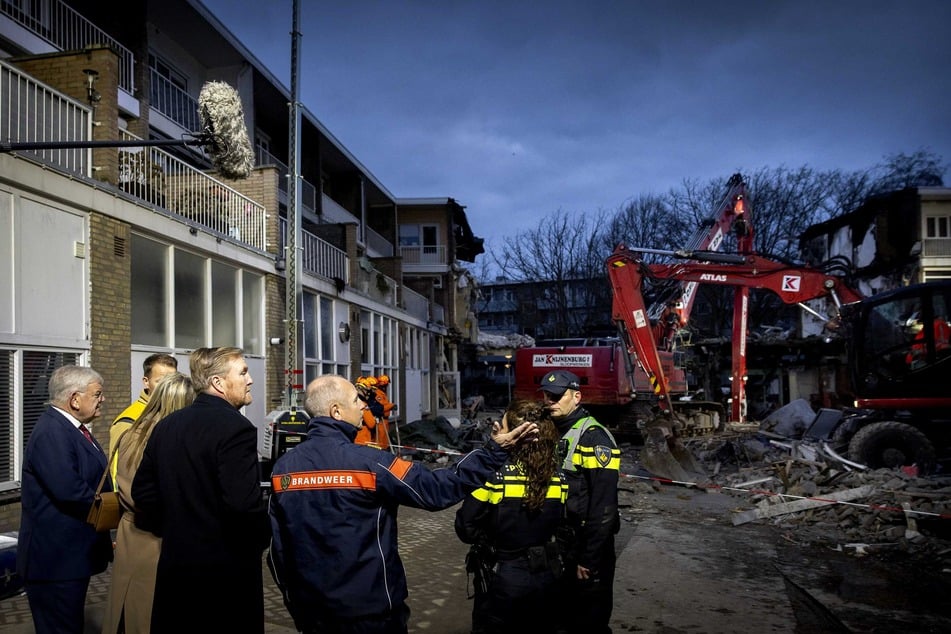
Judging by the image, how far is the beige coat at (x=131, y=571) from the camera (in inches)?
137

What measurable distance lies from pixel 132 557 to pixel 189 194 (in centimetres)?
935

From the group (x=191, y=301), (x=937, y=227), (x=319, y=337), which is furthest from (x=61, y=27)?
(x=937, y=227)

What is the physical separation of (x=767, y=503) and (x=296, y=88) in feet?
30.6

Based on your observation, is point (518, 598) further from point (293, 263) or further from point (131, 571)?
point (293, 263)

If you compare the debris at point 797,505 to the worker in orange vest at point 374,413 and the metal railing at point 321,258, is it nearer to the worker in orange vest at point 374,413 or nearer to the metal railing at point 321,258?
the worker in orange vest at point 374,413

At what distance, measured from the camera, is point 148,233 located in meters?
10.4

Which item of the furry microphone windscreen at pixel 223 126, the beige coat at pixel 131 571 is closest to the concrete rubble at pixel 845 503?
the beige coat at pixel 131 571

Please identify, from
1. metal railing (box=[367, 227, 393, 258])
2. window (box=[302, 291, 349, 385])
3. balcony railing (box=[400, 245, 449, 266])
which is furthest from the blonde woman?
balcony railing (box=[400, 245, 449, 266])

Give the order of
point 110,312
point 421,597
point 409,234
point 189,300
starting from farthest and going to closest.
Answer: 1. point 409,234
2. point 189,300
3. point 110,312
4. point 421,597

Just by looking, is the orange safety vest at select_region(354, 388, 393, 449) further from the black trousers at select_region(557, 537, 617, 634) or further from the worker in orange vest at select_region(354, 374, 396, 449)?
the black trousers at select_region(557, 537, 617, 634)

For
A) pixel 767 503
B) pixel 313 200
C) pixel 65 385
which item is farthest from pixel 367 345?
pixel 65 385

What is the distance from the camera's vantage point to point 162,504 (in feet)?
10.7

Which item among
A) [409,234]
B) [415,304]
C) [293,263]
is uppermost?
[409,234]

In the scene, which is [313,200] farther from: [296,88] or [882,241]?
[882,241]
